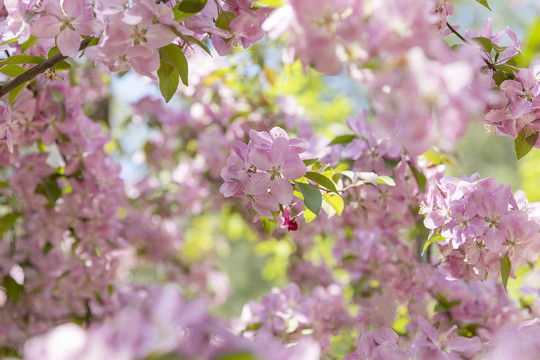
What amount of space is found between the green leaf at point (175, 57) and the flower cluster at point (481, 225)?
618 millimetres

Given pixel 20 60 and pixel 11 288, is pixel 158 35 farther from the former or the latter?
pixel 11 288

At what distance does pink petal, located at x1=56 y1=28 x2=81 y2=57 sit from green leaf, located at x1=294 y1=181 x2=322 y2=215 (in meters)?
0.51

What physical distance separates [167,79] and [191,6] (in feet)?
0.50

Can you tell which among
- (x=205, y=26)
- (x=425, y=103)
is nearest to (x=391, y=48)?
(x=425, y=103)

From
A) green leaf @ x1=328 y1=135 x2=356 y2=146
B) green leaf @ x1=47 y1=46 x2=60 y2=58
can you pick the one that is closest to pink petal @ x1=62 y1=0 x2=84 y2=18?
green leaf @ x1=47 y1=46 x2=60 y2=58

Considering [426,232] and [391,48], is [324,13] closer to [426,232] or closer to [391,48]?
[391,48]

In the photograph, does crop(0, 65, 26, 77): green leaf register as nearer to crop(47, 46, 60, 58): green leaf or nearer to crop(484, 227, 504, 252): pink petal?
crop(47, 46, 60, 58): green leaf

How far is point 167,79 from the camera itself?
40.1 inches

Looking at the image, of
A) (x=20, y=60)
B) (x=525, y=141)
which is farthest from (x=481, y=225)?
(x=20, y=60)

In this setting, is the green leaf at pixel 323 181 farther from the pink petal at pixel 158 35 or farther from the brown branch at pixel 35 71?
the brown branch at pixel 35 71

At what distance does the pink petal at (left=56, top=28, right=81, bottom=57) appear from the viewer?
953 mm

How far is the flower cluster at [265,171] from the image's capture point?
3.34ft

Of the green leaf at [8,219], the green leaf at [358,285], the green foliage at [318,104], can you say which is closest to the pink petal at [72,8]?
the green leaf at [8,219]

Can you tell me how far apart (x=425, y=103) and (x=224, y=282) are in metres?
3.73
